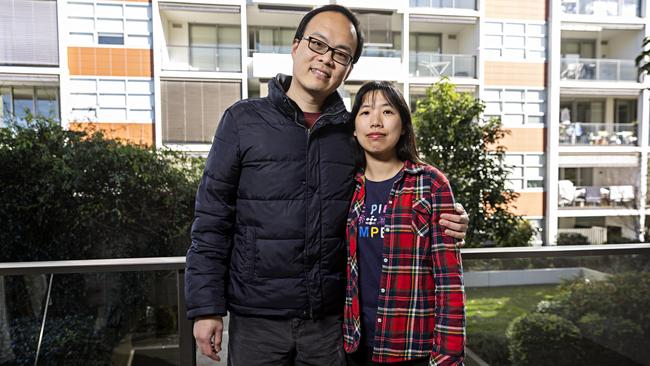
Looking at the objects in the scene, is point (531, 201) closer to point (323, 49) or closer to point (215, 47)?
point (215, 47)

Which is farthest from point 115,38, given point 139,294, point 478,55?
point 139,294

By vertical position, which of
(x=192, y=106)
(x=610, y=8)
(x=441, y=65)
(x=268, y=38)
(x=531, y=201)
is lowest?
(x=531, y=201)

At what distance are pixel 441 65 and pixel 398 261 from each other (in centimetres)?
796

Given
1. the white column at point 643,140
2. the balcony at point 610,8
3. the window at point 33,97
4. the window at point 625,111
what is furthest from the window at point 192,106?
the window at point 625,111

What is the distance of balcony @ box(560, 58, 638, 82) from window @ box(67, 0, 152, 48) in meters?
8.01

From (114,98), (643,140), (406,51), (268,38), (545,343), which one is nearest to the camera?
(545,343)

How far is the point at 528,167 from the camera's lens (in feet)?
29.2

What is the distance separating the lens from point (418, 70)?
823cm

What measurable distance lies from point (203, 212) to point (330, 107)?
0.38 meters

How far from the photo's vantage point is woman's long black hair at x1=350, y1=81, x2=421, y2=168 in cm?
103

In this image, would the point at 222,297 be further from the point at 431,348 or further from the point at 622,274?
the point at 622,274

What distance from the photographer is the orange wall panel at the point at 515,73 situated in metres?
8.65

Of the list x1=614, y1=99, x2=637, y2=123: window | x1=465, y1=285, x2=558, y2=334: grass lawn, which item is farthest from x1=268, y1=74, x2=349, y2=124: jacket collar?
x1=614, y1=99, x2=637, y2=123: window

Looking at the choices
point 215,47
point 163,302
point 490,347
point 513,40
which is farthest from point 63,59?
point 513,40
